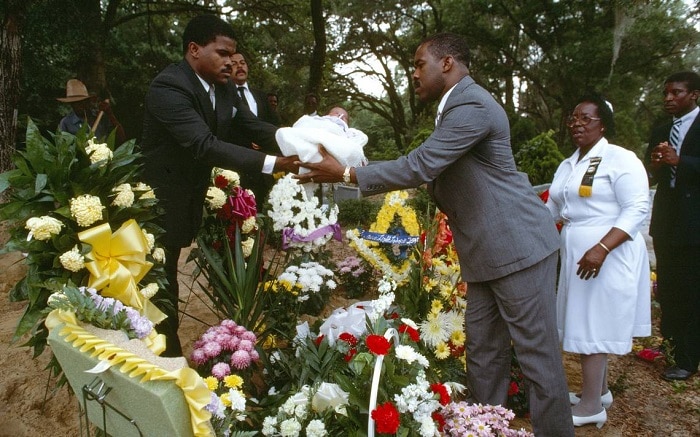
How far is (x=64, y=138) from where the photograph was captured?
2242mm

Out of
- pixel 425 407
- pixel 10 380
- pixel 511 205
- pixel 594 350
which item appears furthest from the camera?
pixel 10 380

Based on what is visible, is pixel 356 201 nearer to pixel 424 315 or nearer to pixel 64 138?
pixel 424 315

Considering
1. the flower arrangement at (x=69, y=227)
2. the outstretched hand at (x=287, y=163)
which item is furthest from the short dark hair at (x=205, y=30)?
the flower arrangement at (x=69, y=227)

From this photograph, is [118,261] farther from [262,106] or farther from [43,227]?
[262,106]

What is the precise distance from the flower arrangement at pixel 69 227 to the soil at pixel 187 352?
0.97 m

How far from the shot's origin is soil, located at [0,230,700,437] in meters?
3.12

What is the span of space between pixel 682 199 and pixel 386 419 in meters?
3.49

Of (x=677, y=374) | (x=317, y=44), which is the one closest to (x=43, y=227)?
(x=677, y=374)

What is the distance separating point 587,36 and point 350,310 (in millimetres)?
12935

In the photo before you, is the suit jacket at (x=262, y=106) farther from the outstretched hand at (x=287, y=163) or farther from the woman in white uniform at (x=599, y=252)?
the woman in white uniform at (x=599, y=252)

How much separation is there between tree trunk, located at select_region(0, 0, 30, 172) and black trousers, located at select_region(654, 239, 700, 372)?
7712mm

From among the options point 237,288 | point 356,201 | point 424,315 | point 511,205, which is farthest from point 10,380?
point 356,201

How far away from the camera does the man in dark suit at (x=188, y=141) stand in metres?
2.90

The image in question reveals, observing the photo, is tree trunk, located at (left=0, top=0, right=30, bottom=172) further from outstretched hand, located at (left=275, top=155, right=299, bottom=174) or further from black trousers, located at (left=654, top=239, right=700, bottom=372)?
black trousers, located at (left=654, top=239, right=700, bottom=372)
